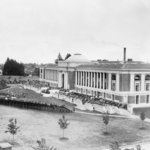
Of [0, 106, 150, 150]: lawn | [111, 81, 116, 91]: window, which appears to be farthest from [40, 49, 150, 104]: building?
[0, 106, 150, 150]: lawn

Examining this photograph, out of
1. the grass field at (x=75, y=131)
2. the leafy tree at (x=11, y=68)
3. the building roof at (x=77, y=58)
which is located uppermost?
the building roof at (x=77, y=58)

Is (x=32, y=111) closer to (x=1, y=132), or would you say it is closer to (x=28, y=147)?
(x=1, y=132)

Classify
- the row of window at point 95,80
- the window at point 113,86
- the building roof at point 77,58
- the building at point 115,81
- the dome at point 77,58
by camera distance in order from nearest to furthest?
the building at point 115,81
the window at point 113,86
the row of window at point 95,80
the building roof at point 77,58
the dome at point 77,58

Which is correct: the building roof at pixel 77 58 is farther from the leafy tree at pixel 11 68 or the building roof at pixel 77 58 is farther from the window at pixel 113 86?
the leafy tree at pixel 11 68

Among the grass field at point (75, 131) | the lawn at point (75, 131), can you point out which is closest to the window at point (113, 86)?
the grass field at point (75, 131)

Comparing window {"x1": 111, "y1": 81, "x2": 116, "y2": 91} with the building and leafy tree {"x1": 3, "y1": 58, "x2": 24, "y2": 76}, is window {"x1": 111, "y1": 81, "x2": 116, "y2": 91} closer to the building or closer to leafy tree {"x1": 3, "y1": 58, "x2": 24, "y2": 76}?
the building

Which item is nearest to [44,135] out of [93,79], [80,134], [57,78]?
[80,134]
